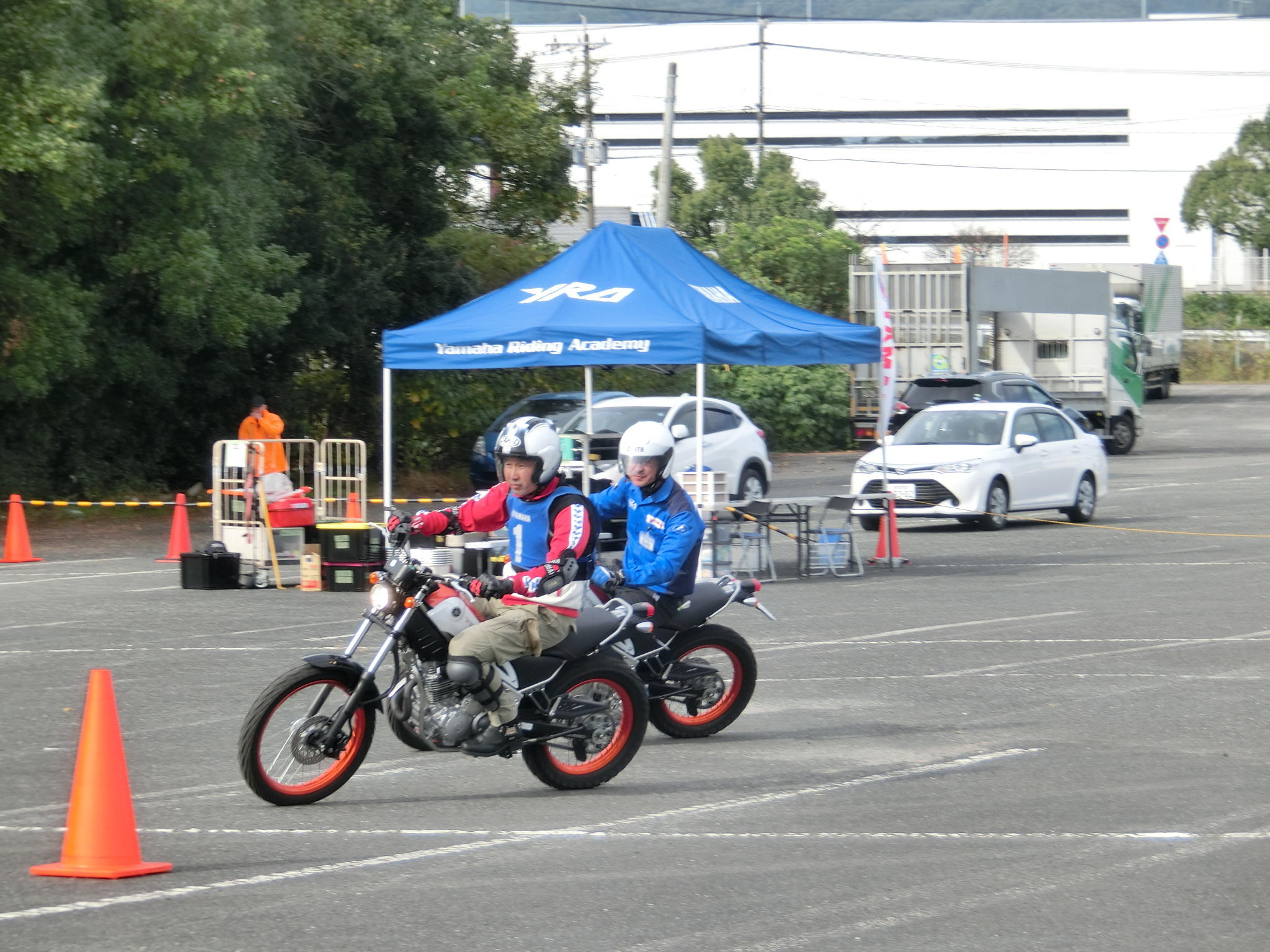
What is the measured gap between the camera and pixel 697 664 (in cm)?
929

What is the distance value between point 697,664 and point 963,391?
2190cm

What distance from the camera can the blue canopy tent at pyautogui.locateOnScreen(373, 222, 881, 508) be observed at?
1691 centimetres

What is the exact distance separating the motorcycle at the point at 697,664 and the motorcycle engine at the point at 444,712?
1.23m

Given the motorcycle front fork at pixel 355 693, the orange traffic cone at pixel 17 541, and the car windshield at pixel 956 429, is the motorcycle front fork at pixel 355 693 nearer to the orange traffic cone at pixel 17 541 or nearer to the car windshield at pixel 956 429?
the orange traffic cone at pixel 17 541

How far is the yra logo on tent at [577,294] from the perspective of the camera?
17.7m

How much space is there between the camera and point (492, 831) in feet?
23.7

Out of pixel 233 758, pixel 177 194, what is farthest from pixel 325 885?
pixel 177 194

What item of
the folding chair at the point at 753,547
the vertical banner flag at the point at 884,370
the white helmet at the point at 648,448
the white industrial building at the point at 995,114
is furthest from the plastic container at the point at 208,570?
the white industrial building at the point at 995,114

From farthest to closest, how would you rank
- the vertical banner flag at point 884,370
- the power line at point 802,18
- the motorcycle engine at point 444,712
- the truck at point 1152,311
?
the power line at point 802,18 → the truck at point 1152,311 → the vertical banner flag at point 884,370 → the motorcycle engine at point 444,712

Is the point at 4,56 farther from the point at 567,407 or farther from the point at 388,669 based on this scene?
the point at 388,669

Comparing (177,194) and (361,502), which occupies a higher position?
(177,194)

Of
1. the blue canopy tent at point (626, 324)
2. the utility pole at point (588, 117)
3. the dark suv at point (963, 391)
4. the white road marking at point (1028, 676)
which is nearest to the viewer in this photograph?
the white road marking at point (1028, 676)

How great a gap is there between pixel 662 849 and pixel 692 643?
2.37 meters

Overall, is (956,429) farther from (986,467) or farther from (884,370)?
(884,370)
